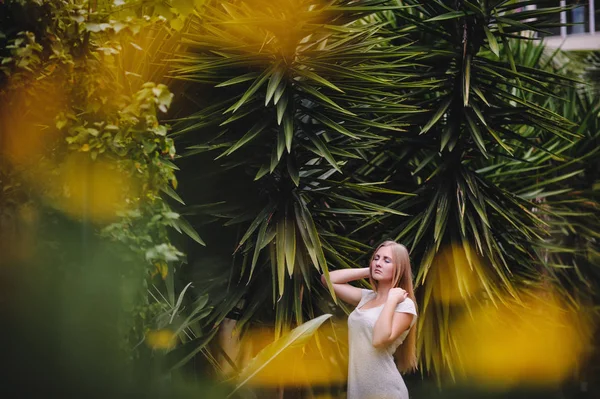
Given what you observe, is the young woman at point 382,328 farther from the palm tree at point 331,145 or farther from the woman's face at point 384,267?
the palm tree at point 331,145

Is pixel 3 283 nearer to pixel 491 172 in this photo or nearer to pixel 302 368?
pixel 302 368

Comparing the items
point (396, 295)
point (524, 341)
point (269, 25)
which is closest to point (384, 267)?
point (396, 295)

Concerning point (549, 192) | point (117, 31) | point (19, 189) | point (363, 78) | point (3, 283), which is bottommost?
point (549, 192)

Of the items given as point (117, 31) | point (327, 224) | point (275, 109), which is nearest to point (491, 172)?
point (327, 224)

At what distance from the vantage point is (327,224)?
474 cm

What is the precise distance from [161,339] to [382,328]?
127cm

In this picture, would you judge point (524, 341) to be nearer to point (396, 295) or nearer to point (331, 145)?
point (331, 145)

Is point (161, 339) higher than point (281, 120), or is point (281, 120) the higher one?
point (281, 120)

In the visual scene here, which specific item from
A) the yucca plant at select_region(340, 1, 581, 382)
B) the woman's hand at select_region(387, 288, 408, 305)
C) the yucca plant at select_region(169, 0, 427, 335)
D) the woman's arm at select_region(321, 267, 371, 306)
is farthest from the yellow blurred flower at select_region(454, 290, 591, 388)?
the woman's hand at select_region(387, 288, 408, 305)

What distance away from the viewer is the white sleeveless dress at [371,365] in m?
3.24

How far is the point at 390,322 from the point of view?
313 cm

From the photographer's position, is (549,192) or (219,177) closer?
(219,177)

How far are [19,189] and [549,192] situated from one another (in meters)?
4.54

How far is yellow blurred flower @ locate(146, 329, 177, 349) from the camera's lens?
3.65 meters
